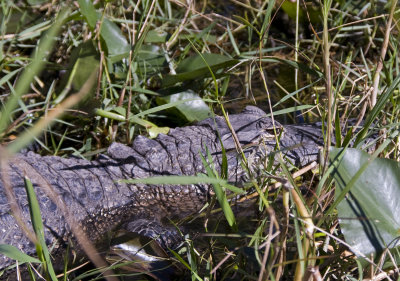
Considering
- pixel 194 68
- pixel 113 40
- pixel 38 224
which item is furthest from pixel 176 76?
pixel 38 224

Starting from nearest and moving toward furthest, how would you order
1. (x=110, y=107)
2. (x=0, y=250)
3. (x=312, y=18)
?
(x=0, y=250)
(x=110, y=107)
(x=312, y=18)

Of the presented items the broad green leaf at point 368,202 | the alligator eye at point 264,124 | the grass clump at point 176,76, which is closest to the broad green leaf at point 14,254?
the grass clump at point 176,76

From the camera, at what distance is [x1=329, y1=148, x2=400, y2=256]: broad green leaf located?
1.53 m

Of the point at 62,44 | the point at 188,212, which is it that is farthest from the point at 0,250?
the point at 62,44

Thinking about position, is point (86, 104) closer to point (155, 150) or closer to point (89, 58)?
point (89, 58)

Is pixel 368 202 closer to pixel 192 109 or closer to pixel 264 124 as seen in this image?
pixel 264 124

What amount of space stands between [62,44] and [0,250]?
238cm

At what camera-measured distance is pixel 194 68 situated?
9.91 ft

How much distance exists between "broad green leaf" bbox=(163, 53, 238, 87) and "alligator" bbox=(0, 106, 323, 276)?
275 mm

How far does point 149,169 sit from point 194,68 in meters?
0.62

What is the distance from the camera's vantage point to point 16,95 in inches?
27.9

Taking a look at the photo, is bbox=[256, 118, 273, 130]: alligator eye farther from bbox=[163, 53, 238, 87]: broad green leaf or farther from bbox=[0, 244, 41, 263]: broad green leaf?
bbox=[0, 244, 41, 263]: broad green leaf

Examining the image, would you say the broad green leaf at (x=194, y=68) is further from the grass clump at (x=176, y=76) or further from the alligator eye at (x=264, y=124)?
the alligator eye at (x=264, y=124)

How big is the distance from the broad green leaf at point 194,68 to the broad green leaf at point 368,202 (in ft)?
4.24
